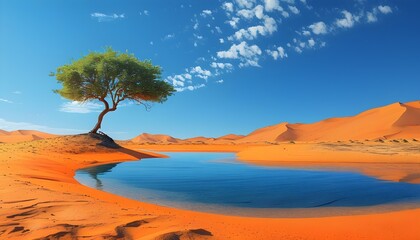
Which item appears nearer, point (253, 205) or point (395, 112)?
point (253, 205)

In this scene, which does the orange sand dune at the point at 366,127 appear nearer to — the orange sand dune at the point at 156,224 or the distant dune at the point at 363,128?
the distant dune at the point at 363,128

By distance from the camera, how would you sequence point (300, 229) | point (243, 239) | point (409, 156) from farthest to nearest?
1. point (409, 156)
2. point (300, 229)
3. point (243, 239)

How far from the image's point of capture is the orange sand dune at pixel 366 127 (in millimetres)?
59344

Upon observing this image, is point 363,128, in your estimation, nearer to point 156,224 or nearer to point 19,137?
point 156,224

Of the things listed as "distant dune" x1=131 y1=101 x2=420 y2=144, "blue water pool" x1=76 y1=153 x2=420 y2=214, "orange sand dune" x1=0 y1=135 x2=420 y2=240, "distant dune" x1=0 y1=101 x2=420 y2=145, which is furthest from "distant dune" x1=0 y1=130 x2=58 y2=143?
"orange sand dune" x1=0 y1=135 x2=420 y2=240

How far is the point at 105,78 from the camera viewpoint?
3216 centimetres

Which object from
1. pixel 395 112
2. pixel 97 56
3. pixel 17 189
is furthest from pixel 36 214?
pixel 395 112

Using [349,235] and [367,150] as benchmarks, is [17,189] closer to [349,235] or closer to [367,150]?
[349,235]

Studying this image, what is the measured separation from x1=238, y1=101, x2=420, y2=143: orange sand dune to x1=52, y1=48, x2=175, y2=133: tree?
44.6 m

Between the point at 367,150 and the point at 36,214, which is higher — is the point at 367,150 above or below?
above

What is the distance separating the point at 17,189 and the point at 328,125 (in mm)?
94303

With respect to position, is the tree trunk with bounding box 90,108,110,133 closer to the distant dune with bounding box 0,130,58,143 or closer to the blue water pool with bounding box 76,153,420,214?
the blue water pool with bounding box 76,153,420,214

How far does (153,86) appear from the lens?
112ft

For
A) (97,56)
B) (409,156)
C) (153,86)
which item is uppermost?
(97,56)
